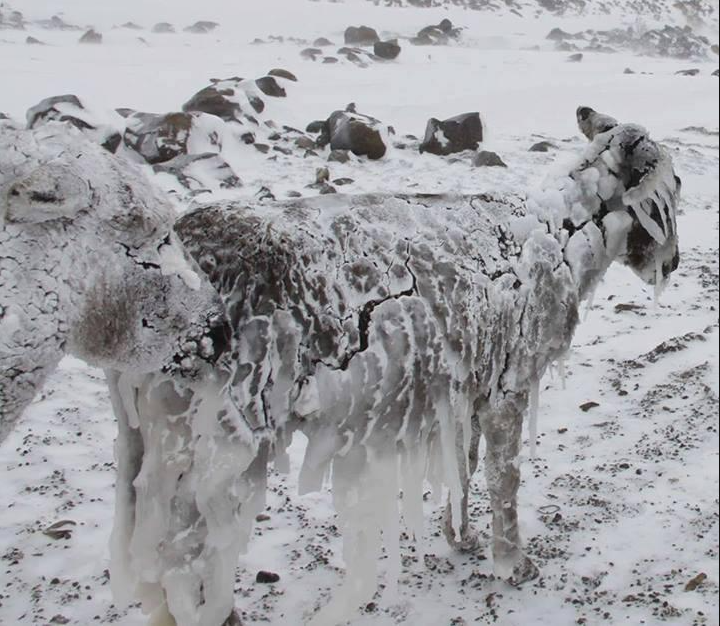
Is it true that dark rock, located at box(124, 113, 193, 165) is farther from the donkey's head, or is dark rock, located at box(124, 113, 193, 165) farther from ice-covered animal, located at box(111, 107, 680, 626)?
the donkey's head

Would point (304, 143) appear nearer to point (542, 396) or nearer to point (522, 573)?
point (542, 396)

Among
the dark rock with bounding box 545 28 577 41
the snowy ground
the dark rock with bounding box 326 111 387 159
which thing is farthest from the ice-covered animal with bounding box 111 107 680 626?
the dark rock with bounding box 326 111 387 159

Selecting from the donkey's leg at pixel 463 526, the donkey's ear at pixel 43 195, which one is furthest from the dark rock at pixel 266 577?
the donkey's ear at pixel 43 195

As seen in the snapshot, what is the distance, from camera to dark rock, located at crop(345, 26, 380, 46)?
3844mm

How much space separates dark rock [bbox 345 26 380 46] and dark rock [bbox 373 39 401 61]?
4 cm

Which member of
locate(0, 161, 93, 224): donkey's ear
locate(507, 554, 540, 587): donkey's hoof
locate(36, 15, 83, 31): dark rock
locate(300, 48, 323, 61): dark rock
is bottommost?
locate(507, 554, 540, 587): donkey's hoof

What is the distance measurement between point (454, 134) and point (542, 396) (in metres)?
1.53

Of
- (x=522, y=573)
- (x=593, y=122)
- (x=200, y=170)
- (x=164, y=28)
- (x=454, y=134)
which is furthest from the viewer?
(x=454, y=134)

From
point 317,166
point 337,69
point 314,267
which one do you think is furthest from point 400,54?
point 314,267

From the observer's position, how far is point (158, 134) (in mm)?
3842

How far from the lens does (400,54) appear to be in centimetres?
416

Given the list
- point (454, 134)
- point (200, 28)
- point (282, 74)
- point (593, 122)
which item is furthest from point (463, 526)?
point (200, 28)

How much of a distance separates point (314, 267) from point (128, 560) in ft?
3.11

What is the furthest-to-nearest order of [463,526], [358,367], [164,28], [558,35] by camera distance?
[558,35] → [164,28] → [463,526] → [358,367]
